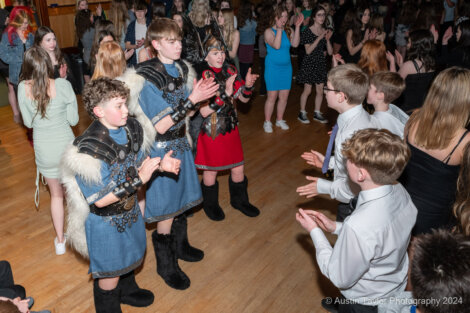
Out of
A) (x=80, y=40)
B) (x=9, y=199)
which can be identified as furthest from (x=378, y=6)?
(x=9, y=199)

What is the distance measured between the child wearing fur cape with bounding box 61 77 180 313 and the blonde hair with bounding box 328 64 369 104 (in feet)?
3.94

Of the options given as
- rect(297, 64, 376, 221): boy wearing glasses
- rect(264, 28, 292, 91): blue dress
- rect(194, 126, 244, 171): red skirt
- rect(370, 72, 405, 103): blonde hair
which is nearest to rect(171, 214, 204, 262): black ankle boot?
rect(194, 126, 244, 171): red skirt

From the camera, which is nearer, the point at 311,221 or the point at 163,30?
the point at 311,221

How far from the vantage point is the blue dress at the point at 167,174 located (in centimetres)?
267

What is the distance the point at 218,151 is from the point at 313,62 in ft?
9.76

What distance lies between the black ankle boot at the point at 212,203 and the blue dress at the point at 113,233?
1414 mm

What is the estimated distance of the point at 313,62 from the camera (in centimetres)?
583

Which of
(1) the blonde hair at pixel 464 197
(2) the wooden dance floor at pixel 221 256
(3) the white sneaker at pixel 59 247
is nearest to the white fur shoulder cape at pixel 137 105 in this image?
(2) the wooden dance floor at pixel 221 256

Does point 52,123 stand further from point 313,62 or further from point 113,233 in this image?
point 313,62

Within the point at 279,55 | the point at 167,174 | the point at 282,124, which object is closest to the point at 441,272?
the point at 167,174

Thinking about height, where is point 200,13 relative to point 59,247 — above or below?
above

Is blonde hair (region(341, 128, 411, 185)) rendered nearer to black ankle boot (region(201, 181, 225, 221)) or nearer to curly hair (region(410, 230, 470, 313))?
curly hair (region(410, 230, 470, 313))

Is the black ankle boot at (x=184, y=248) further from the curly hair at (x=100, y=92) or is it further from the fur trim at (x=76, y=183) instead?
the curly hair at (x=100, y=92)

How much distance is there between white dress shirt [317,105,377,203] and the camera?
244 centimetres
